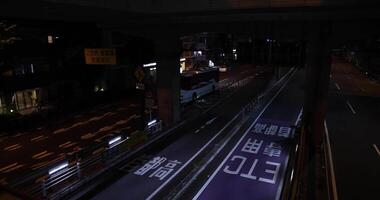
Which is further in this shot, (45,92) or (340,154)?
(45,92)

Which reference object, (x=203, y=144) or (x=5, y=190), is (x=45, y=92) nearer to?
(x=203, y=144)

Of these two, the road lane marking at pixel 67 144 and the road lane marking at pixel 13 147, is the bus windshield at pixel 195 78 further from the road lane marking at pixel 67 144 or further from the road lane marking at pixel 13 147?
the road lane marking at pixel 13 147

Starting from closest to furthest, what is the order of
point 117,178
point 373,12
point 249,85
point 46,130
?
point 373,12 < point 117,178 < point 46,130 < point 249,85

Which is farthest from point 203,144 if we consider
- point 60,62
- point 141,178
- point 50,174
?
point 60,62

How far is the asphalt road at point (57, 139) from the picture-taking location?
1652cm

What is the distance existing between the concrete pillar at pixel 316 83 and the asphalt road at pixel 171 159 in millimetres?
6004

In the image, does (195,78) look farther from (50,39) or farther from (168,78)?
(50,39)

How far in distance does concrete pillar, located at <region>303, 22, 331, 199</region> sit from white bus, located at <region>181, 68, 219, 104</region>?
1332cm

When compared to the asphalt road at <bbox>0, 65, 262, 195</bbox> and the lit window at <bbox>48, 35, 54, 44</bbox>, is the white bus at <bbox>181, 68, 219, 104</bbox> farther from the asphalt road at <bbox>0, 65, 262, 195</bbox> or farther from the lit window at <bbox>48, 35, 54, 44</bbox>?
the lit window at <bbox>48, 35, 54, 44</bbox>

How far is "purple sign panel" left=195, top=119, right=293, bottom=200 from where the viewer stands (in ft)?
40.5

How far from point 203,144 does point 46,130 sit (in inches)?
549

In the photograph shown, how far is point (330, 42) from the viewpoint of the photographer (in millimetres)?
16641

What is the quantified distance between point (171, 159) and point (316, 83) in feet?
36.0

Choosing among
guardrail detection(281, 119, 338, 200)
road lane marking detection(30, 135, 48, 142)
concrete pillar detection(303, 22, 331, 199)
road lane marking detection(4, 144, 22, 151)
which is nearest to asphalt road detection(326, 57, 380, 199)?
guardrail detection(281, 119, 338, 200)
